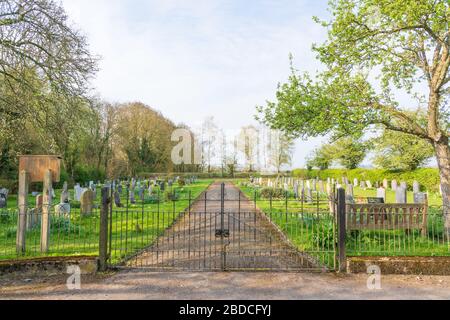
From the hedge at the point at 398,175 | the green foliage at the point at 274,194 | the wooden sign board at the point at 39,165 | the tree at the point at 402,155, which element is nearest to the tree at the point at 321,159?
the hedge at the point at 398,175

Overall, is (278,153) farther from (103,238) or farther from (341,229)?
(103,238)

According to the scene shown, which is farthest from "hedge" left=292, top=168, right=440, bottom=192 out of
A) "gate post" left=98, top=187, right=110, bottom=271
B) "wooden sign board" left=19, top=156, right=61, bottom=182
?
"wooden sign board" left=19, top=156, right=61, bottom=182

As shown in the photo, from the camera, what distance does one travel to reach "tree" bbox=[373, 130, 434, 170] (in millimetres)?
33625

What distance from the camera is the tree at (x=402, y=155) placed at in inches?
1324

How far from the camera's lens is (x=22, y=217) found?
344 inches

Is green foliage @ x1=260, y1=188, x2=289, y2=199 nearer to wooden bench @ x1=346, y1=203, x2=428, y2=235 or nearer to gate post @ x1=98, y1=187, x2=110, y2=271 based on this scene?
wooden bench @ x1=346, y1=203, x2=428, y2=235

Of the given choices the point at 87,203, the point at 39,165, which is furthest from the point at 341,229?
the point at 87,203

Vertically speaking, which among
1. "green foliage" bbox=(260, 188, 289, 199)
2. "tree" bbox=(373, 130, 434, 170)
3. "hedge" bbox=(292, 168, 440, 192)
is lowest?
"green foliage" bbox=(260, 188, 289, 199)

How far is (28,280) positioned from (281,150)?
6068cm

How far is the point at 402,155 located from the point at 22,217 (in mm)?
36671

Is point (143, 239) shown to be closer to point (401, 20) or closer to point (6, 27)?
point (401, 20)

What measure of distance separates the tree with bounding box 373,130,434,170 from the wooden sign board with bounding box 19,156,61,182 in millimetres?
30158

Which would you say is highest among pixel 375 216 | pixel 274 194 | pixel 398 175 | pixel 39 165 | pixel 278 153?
pixel 278 153
